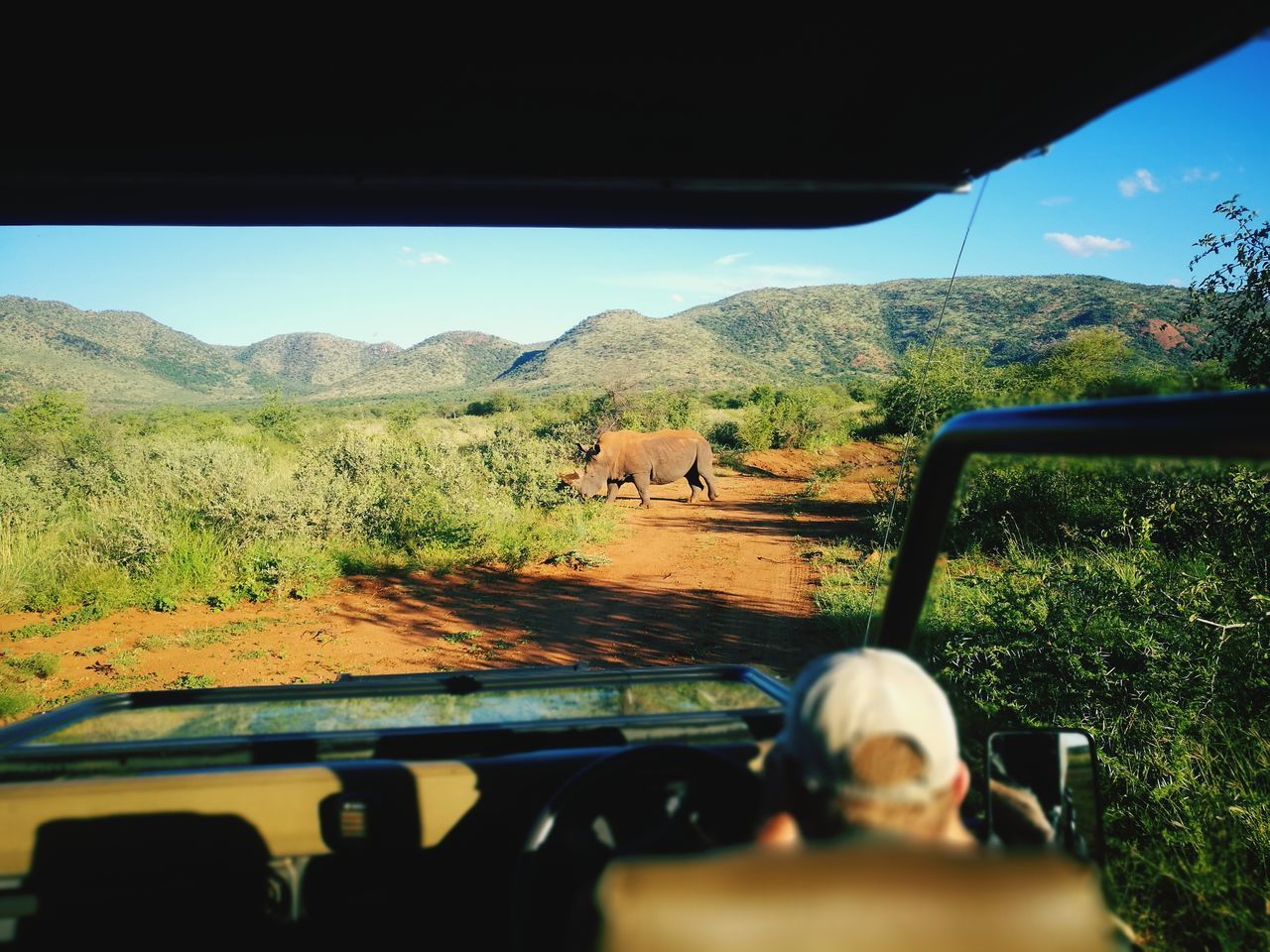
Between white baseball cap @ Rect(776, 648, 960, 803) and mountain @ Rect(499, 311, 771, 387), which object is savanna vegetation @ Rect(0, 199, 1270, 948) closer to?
white baseball cap @ Rect(776, 648, 960, 803)

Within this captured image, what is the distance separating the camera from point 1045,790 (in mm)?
1564

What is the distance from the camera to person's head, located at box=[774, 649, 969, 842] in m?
0.88

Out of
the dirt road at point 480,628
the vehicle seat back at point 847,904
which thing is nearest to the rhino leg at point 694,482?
the dirt road at point 480,628

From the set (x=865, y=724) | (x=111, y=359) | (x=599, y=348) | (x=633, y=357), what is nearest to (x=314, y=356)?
(x=111, y=359)

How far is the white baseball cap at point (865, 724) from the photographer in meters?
0.88

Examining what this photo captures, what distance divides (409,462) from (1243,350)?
10277 millimetres

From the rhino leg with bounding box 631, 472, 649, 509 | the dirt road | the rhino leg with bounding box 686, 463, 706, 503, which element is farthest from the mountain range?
the dirt road

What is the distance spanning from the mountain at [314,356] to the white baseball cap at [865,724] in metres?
110

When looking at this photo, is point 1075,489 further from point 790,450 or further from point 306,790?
point 790,450

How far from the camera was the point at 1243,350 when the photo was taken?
5633 millimetres

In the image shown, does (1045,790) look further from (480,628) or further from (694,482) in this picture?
(694,482)

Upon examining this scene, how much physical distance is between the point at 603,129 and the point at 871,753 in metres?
1.63

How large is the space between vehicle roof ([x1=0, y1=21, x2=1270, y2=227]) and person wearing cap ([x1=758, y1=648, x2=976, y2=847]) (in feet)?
4.01

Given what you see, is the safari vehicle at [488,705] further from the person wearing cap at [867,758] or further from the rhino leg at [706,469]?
the rhino leg at [706,469]
